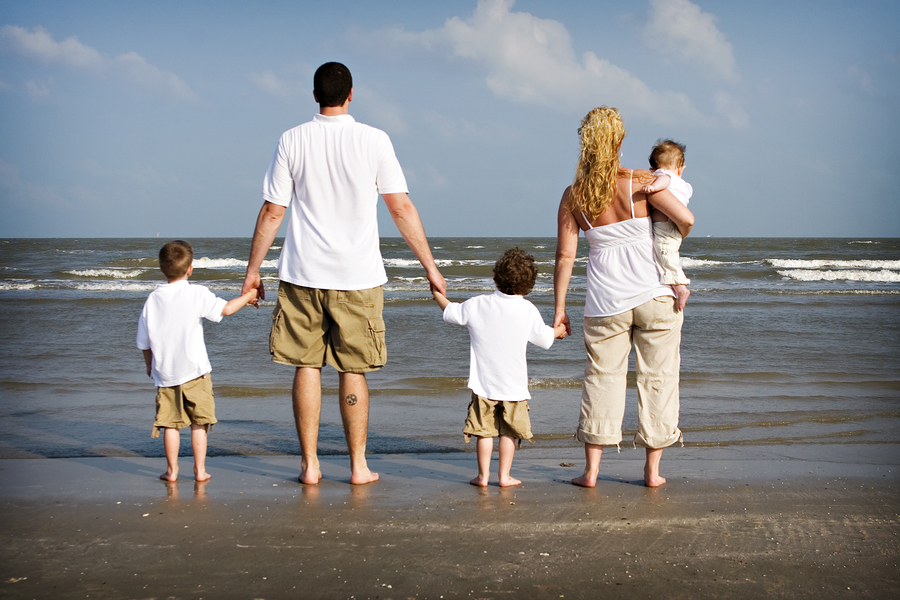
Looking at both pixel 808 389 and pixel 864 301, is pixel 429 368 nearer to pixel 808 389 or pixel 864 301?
pixel 808 389

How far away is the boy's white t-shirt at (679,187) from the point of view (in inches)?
129

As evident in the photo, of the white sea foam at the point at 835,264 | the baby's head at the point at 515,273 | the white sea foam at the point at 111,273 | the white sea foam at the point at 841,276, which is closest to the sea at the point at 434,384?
the baby's head at the point at 515,273

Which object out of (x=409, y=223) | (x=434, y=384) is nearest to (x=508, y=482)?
(x=409, y=223)

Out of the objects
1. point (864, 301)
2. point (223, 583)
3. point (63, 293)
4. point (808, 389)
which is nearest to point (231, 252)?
point (63, 293)

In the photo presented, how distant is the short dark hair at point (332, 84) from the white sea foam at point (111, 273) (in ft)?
69.3

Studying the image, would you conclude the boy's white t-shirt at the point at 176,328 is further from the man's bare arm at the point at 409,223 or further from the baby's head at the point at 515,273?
the baby's head at the point at 515,273

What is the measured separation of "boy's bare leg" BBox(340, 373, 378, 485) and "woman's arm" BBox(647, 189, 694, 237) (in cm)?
158

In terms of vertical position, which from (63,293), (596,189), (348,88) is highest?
(348,88)

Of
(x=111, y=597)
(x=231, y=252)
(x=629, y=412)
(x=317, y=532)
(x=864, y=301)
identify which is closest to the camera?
(x=111, y=597)

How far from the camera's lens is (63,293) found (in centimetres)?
1691

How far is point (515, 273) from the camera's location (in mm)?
3314

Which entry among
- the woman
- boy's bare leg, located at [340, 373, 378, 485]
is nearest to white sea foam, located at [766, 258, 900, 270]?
the woman

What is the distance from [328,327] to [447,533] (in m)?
1.13

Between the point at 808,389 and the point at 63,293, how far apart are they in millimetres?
16294
